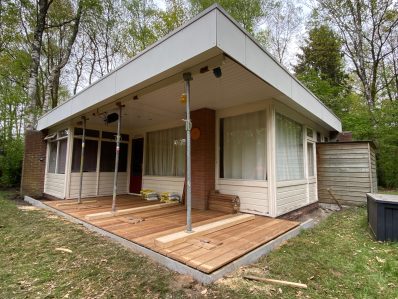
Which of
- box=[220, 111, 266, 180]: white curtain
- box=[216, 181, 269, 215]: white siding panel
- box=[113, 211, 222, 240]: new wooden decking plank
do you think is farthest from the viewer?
box=[220, 111, 266, 180]: white curtain

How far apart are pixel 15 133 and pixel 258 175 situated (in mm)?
11201

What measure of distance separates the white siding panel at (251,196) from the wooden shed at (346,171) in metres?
3.55

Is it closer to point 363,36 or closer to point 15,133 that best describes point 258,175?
point 15,133

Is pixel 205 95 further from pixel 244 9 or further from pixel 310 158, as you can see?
pixel 244 9

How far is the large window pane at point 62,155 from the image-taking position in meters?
7.31

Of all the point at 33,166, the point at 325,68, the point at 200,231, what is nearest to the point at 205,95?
the point at 200,231

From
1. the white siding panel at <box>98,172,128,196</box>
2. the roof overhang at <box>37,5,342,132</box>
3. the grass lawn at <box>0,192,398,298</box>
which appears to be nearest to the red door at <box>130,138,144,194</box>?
the white siding panel at <box>98,172,128,196</box>

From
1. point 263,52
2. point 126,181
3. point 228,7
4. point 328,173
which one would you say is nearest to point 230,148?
point 263,52

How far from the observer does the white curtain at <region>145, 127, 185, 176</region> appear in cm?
677

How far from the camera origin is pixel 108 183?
789 cm

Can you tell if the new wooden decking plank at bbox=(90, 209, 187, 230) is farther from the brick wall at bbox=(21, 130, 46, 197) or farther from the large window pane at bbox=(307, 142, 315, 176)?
the brick wall at bbox=(21, 130, 46, 197)

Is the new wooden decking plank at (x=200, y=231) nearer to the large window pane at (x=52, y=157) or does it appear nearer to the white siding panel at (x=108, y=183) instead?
the white siding panel at (x=108, y=183)

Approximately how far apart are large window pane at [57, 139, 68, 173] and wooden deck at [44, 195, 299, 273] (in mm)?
2025

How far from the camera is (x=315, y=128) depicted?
7.41 metres
